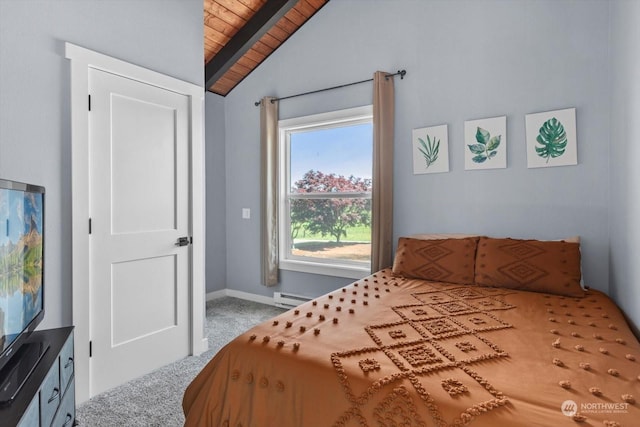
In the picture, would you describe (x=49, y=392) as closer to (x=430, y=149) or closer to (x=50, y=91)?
(x=50, y=91)

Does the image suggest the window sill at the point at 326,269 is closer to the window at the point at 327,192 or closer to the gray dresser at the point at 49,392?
the window at the point at 327,192

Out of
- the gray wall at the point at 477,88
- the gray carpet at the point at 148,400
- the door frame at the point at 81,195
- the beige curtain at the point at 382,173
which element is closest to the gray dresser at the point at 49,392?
the gray carpet at the point at 148,400

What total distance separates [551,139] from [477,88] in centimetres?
69

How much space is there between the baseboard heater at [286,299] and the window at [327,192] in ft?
0.97

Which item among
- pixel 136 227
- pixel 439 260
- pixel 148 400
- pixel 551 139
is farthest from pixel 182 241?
pixel 551 139

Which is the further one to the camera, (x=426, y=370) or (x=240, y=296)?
(x=240, y=296)

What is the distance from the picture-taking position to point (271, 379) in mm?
1329

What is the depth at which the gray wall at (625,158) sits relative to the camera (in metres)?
1.77

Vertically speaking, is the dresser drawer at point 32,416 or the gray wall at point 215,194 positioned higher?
the gray wall at point 215,194

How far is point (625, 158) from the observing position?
1983 mm

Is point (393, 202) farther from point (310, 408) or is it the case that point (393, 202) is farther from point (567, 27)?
point (310, 408)

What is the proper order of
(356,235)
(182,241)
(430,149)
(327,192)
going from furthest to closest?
1. (327,192)
2. (356,235)
3. (430,149)
4. (182,241)

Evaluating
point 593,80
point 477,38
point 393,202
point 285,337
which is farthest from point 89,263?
point 593,80

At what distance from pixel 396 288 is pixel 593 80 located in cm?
198
